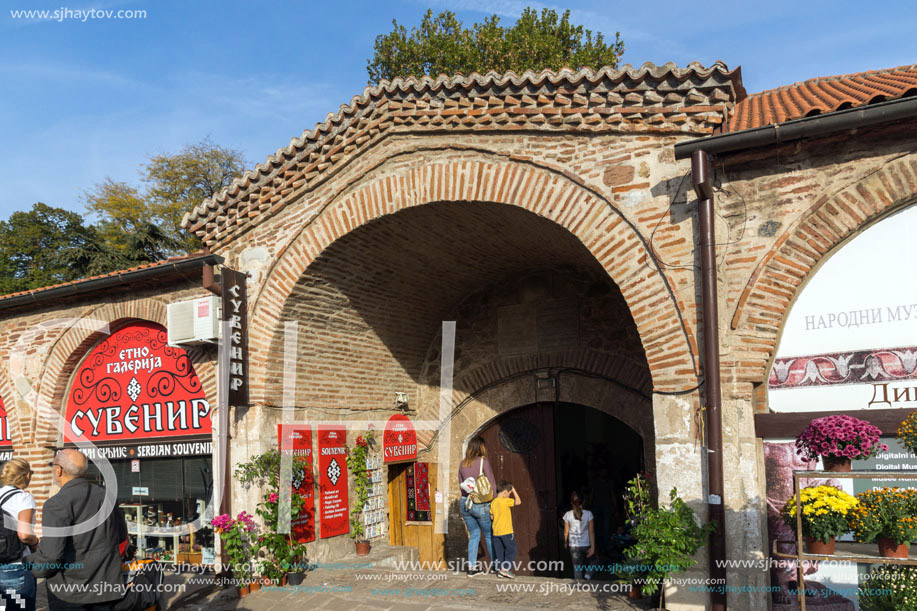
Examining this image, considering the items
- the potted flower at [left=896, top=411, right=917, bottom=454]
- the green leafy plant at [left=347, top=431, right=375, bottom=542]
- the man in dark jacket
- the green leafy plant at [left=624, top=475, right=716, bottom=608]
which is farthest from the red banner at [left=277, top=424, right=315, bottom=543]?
the potted flower at [left=896, top=411, right=917, bottom=454]

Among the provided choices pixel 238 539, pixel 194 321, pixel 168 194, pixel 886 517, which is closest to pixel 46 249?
pixel 168 194

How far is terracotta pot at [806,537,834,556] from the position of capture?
4.65 meters

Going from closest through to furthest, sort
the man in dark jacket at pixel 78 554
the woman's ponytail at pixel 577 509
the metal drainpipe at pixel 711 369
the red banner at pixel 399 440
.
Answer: the man in dark jacket at pixel 78 554
the metal drainpipe at pixel 711 369
the woman's ponytail at pixel 577 509
the red banner at pixel 399 440

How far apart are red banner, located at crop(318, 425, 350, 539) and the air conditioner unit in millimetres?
1702

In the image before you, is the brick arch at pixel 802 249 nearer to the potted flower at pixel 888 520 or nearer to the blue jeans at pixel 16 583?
the potted flower at pixel 888 520

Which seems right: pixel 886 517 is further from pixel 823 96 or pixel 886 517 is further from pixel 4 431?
pixel 4 431

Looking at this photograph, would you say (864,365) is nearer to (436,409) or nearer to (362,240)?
(362,240)

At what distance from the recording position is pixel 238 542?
23.7ft

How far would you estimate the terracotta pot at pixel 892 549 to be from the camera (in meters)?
4.52

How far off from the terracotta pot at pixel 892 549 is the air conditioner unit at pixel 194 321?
252 inches

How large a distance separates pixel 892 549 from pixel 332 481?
5.88 m

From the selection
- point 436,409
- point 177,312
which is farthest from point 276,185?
point 436,409

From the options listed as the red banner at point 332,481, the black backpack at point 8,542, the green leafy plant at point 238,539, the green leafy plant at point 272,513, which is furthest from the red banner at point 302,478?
the black backpack at point 8,542

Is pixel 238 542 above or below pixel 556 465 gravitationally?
below
